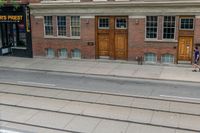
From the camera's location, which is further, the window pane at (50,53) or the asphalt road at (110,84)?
the window pane at (50,53)

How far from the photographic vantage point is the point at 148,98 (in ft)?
45.3

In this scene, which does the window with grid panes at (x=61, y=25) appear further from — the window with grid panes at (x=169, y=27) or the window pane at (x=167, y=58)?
the window pane at (x=167, y=58)

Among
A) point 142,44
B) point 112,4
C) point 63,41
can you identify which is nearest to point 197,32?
point 142,44

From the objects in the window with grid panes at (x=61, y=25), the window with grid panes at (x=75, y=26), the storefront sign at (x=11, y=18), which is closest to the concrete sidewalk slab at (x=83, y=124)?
the window with grid panes at (x=75, y=26)

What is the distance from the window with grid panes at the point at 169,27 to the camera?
21266mm

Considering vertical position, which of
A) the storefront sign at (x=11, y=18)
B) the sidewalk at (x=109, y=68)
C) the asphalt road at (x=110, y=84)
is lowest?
the asphalt road at (x=110, y=84)

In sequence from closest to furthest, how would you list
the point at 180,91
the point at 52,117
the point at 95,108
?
the point at 52,117, the point at 95,108, the point at 180,91

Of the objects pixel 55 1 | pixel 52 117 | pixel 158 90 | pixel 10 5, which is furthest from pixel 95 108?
pixel 10 5

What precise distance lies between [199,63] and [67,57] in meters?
11.4

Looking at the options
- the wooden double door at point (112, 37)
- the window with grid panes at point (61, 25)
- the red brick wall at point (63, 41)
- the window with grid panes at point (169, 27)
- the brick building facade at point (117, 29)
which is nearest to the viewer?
the brick building facade at point (117, 29)

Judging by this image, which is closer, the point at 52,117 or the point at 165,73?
the point at 52,117

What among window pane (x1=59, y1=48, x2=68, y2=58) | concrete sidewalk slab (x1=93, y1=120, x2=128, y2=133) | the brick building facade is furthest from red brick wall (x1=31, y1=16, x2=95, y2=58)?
concrete sidewalk slab (x1=93, y1=120, x2=128, y2=133)

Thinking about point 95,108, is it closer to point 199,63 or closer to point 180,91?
point 180,91

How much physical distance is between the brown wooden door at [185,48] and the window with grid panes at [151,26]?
213cm
